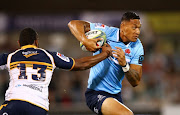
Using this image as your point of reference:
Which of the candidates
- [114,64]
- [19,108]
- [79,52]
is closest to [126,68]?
[114,64]

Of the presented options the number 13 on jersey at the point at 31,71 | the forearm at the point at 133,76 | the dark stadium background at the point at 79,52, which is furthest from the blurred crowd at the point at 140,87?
the number 13 on jersey at the point at 31,71

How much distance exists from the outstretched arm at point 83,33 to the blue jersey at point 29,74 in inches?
31.0

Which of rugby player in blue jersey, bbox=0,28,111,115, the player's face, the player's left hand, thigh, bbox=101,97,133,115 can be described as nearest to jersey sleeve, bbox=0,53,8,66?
rugby player in blue jersey, bbox=0,28,111,115

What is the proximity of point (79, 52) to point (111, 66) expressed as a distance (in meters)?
10.9

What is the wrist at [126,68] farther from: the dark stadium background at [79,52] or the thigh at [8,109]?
the dark stadium background at [79,52]

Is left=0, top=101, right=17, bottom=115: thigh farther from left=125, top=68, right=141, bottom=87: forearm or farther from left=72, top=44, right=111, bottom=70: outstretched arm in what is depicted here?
left=125, top=68, right=141, bottom=87: forearm

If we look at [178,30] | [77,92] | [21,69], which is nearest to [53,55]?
[21,69]

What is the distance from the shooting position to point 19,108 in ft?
14.3

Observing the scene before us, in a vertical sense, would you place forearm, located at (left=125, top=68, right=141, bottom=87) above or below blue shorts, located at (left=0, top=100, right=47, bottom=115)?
above

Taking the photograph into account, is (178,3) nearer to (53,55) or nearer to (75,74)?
(75,74)

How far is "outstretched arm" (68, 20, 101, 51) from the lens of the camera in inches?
205

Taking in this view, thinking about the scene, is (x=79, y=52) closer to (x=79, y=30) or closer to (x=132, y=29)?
(x=132, y=29)

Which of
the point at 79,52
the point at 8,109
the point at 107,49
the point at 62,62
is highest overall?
the point at 107,49

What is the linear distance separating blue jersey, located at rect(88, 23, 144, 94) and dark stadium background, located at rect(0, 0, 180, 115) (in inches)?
188
